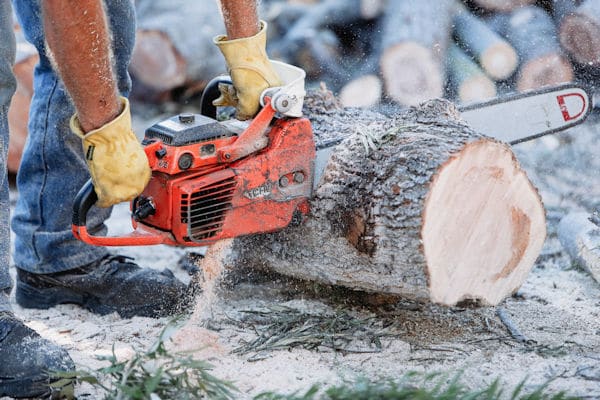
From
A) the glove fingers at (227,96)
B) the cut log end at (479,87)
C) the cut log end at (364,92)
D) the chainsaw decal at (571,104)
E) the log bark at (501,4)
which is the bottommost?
the cut log end at (364,92)

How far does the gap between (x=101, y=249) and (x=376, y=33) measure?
2.30 meters

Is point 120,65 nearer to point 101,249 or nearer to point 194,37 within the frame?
point 101,249

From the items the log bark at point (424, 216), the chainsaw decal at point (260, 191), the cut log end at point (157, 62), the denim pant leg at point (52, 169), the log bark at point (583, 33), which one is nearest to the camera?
the log bark at point (424, 216)

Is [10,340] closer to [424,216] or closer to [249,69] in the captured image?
[249,69]

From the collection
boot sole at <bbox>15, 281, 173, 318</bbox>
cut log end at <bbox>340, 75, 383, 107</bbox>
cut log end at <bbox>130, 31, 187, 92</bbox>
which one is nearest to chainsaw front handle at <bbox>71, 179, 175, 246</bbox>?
boot sole at <bbox>15, 281, 173, 318</bbox>

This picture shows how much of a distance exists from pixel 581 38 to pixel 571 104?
1.45 meters

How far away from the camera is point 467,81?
434cm

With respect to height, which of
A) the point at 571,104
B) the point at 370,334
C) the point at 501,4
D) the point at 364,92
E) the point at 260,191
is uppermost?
the point at 501,4

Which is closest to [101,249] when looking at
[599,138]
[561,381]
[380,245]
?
[380,245]

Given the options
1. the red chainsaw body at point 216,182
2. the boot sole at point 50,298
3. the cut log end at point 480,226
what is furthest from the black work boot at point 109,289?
the cut log end at point 480,226

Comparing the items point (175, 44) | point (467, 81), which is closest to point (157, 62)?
point (175, 44)

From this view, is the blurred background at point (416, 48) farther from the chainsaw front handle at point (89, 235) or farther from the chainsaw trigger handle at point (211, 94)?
the chainsaw front handle at point (89, 235)

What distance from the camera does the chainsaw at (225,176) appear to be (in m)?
2.24

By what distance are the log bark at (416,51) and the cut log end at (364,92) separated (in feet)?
0.23
